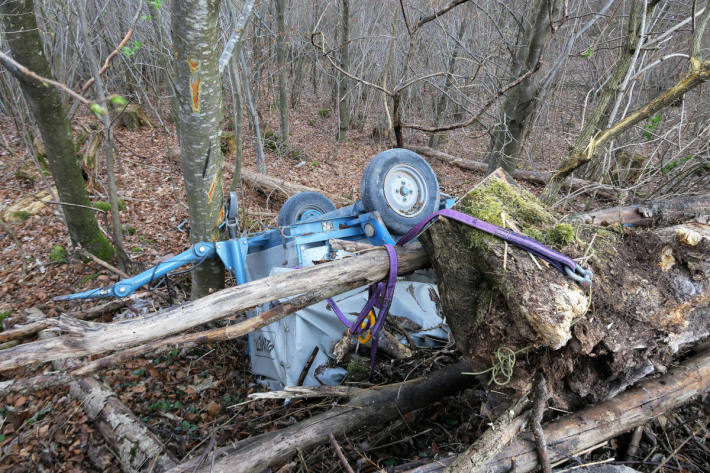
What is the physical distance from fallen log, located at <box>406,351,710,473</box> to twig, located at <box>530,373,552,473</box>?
0.06m

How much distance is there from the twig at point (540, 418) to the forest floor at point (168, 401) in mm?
533

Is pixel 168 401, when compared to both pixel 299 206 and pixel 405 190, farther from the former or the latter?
pixel 405 190

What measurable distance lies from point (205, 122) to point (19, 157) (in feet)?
22.2

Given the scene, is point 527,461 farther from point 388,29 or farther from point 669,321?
point 388,29

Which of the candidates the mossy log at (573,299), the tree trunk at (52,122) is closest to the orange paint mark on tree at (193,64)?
the tree trunk at (52,122)

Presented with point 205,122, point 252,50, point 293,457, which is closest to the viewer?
point 293,457

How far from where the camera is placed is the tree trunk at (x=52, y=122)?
3.99m

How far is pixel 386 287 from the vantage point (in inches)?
103

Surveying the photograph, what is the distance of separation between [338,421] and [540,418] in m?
1.24

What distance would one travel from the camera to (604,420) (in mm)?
2180

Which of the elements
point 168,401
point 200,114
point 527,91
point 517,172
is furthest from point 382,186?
point 517,172

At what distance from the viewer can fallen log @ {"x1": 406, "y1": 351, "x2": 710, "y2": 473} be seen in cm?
197

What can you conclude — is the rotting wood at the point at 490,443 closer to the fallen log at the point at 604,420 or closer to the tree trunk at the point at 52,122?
the fallen log at the point at 604,420

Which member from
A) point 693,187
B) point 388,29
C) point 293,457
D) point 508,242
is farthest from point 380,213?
point 388,29
